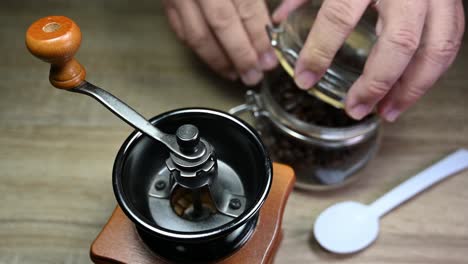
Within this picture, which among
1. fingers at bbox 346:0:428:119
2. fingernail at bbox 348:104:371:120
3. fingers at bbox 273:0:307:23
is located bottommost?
fingernail at bbox 348:104:371:120

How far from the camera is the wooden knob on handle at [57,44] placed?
0.36 meters

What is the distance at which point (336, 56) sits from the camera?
1.95ft

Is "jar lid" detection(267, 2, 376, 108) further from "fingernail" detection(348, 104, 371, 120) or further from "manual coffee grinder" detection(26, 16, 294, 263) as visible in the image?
"manual coffee grinder" detection(26, 16, 294, 263)

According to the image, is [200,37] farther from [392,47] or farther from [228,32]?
[392,47]

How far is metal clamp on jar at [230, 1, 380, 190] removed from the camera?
1.94 ft

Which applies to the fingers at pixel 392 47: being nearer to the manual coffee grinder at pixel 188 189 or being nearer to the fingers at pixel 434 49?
the fingers at pixel 434 49

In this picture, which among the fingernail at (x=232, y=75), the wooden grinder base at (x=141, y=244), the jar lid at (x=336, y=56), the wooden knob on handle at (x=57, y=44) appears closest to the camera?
the wooden knob on handle at (x=57, y=44)

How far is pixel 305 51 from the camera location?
542 mm

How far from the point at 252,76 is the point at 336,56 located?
128 mm

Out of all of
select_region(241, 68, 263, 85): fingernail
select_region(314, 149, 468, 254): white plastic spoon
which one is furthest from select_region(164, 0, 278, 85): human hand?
select_region(314, 149, 468, 254): white plastic spoon

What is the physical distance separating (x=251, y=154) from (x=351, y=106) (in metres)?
0.15

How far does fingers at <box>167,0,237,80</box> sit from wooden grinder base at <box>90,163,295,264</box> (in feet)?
0.83

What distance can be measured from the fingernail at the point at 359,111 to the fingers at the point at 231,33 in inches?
6.0

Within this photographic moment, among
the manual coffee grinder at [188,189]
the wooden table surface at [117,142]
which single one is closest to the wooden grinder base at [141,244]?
the manual coffee grinder at [188,189]
